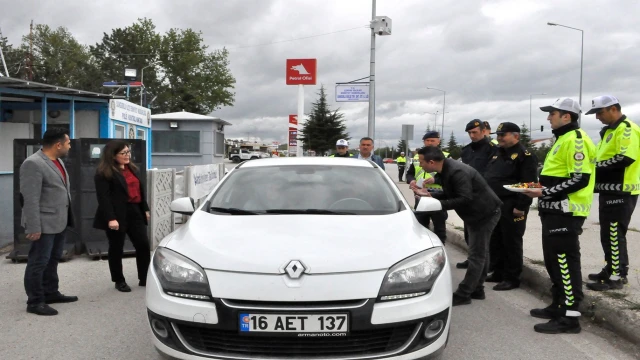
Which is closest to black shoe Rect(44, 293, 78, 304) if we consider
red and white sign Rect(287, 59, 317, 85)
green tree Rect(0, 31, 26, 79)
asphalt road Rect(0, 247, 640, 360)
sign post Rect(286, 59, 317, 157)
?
asphalt road Rect(0, 247, 640, 360)

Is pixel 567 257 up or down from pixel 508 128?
down

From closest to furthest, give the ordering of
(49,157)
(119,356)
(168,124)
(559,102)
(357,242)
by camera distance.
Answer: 1. (357,242)
2. (119,356)
3. (559,102)
4. (49,157)
5. (168,124)

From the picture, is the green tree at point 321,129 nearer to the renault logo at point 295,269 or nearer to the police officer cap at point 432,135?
the police officer cap at point 432,135

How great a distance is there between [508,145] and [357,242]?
3.12 meters

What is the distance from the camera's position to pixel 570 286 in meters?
4.39

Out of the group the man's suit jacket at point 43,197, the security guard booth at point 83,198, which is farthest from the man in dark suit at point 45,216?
the security guard booth at point 83,198

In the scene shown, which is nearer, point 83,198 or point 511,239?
point 511,239

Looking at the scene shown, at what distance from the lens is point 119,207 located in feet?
18.7

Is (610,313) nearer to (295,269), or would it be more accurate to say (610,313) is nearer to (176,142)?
(295,269)

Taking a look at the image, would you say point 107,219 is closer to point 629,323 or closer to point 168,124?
point 629,323

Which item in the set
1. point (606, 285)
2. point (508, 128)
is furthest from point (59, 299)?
point (606, 285)

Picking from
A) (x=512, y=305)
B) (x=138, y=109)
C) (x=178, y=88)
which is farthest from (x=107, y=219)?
(x=178, y=88)

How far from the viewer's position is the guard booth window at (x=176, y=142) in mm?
21938

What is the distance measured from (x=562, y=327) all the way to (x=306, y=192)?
2.29 meters
